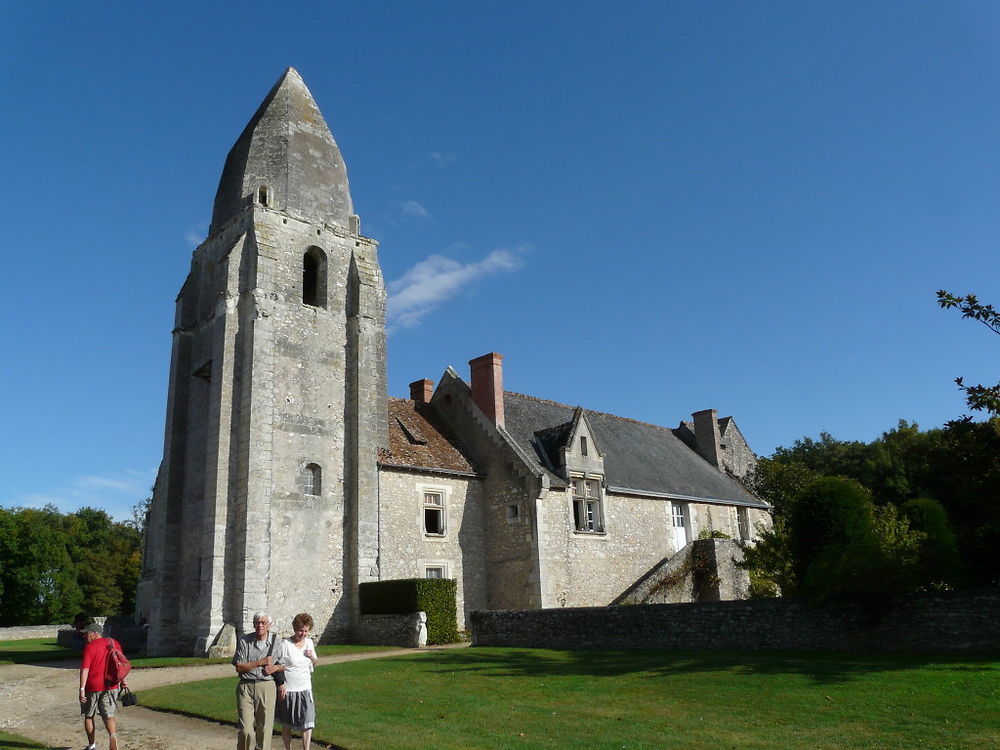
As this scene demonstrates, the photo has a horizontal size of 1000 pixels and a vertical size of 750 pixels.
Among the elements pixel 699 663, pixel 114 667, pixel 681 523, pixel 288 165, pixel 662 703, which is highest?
pixel 288 165

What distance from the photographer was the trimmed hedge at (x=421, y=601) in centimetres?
2269

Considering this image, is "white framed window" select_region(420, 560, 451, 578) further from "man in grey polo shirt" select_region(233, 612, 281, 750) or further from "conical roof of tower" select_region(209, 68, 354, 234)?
"man in grey polo shirt" select_region(233, 612, 281, 750)

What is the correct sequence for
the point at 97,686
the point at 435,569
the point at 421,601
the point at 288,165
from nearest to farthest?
1. the point at 97,686
2. the point at 421,601
3. the point at 435,569
4. the point at 288,165

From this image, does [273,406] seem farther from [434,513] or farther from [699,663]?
[699,663]

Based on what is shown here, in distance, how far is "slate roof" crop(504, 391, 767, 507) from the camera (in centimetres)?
3053

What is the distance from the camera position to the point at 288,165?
27016mm

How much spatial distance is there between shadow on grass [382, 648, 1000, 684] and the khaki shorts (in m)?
7.61

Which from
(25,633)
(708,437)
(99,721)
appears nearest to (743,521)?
(708,437)

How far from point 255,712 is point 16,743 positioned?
A: 4.68 meters

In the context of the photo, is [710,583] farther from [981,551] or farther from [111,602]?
[111,602]

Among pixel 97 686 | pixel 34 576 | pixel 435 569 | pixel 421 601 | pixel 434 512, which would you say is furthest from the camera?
pixel 34 576

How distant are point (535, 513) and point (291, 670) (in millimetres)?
18559

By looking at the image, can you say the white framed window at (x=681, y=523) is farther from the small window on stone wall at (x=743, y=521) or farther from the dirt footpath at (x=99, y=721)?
the dirt footpath at (x=99, y=721)

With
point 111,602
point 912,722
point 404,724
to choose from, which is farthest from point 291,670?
point 111,602
